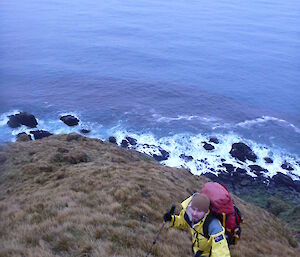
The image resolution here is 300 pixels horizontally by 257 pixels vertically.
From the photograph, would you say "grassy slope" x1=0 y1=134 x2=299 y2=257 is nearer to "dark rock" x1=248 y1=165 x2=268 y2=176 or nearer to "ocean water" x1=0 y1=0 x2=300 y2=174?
"dark rock" x1=248 y1=165 x2=268 y2=176

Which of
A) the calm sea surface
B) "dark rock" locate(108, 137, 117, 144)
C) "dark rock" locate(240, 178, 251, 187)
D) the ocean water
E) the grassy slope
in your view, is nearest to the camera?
the grassy slope

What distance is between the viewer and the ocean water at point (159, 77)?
48.2 metres

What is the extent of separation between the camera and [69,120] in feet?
157

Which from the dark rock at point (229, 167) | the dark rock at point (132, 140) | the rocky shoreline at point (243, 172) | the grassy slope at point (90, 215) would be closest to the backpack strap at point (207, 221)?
the grassy slope at point (90, 215)

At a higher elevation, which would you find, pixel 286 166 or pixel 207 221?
pixel 207 221

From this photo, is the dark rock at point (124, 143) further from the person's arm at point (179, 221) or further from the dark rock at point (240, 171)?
the person's arm at point (179, 221)

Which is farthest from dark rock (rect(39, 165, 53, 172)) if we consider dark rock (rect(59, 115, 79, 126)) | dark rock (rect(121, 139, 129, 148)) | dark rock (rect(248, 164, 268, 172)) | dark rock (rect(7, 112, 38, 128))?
dark rock (rect(7, 112, 38, 128))

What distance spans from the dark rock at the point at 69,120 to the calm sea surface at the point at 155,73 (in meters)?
0.88

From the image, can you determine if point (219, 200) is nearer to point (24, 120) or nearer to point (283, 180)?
point (283, 180)

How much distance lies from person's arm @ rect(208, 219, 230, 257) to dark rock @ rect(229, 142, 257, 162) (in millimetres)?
38170

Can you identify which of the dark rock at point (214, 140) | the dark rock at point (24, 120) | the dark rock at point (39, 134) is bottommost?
the dark rock at point (214, 140)

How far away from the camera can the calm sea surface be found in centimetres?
5012

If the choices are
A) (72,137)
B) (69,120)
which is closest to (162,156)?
(69,120)

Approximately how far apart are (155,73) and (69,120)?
29653 millimetres
